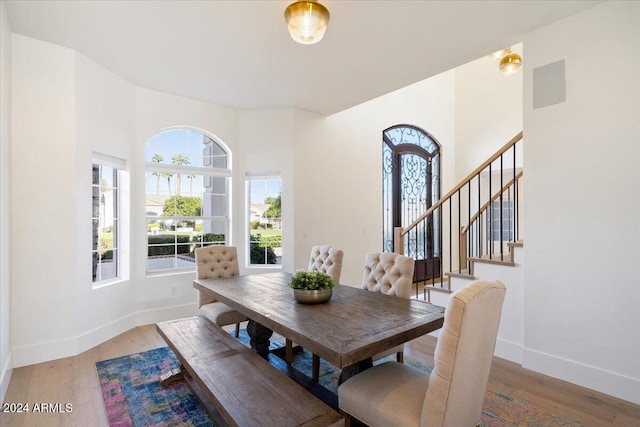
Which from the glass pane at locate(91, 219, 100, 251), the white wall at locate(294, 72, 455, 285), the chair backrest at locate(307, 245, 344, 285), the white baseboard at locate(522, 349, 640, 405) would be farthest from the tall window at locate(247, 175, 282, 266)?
the white baseboard at locate(522, 349, 640, 405)

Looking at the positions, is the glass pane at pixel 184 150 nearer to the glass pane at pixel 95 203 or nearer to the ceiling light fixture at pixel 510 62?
the glass pane at pixel 95 203

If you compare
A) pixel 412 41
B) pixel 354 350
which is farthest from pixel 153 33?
pixel 354 350

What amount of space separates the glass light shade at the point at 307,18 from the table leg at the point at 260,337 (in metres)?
2.46

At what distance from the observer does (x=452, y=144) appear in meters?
6.93

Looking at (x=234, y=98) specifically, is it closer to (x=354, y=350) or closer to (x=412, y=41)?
(x=412, y=41)

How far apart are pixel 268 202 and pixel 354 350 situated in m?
3.73

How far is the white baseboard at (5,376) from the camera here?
240 cm

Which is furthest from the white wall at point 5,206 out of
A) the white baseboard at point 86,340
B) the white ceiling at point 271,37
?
the white ceiling at point 271,37

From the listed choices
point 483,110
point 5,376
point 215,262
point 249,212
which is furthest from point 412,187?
point 5,376

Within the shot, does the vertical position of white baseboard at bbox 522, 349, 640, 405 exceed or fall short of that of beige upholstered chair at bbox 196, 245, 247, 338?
it falls short

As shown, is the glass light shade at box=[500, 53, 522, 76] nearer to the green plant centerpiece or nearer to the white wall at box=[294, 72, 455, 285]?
the white wall at box=[294, 72, 455, 285]

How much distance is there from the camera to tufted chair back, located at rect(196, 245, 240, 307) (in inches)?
135

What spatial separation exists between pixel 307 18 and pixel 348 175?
134 inches

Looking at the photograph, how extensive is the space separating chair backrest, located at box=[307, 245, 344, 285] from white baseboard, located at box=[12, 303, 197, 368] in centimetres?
223
